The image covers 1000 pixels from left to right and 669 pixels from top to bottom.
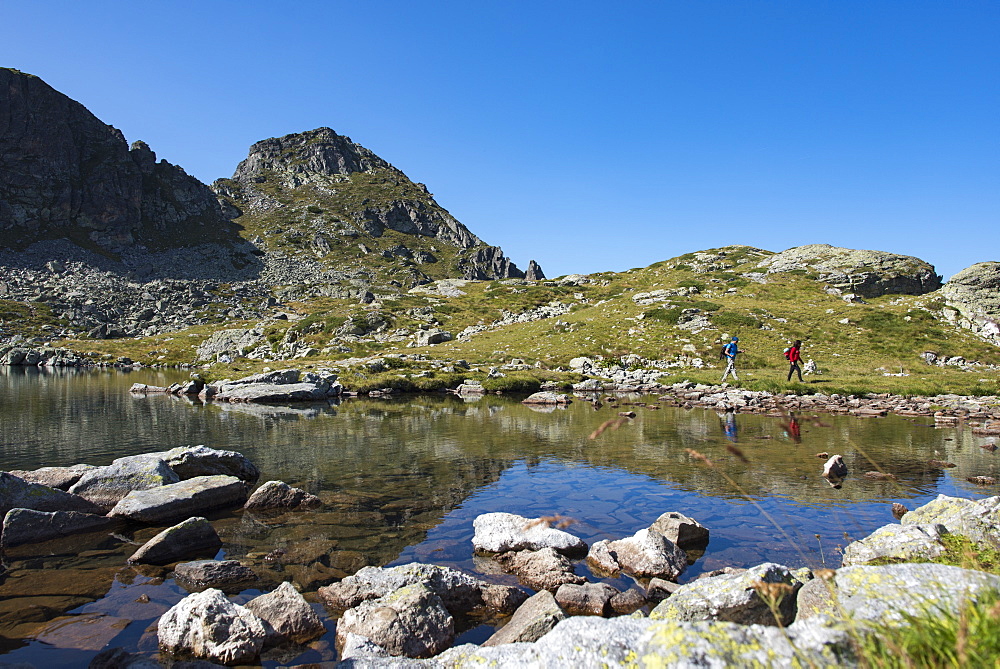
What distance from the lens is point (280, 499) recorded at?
46.5ft

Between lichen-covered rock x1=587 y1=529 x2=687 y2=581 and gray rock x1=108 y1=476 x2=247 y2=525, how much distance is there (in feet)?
33.0

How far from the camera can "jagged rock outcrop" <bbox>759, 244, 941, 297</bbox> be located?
71562 mm

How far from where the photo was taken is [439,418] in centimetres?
3067

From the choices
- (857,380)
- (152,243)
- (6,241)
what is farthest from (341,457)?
(152,243)

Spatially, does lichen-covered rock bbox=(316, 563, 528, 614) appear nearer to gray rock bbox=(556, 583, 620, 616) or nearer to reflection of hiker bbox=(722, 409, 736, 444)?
gray rock bbox=(556, 583, 620, 616)

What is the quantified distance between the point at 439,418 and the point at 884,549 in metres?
24.3

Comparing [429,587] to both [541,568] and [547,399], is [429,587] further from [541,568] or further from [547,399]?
[547,399]

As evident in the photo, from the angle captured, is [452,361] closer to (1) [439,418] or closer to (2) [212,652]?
(1) [439,418]

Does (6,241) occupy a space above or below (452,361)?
above

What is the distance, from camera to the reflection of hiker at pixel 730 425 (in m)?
23.6

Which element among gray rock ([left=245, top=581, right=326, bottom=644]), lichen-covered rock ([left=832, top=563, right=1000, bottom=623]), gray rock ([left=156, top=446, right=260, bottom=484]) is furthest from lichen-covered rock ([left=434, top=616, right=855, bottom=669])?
gray rock ([left=156, top=446, right=260, bottom=484])

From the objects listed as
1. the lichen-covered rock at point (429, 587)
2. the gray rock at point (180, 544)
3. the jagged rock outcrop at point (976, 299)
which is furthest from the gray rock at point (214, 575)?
the jagged rock outcrop at point (976, 299)

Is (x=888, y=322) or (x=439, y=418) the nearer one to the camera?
(x=439, y=418)

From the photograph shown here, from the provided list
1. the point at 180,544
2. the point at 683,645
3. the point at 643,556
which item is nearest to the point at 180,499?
the point at 180,544
